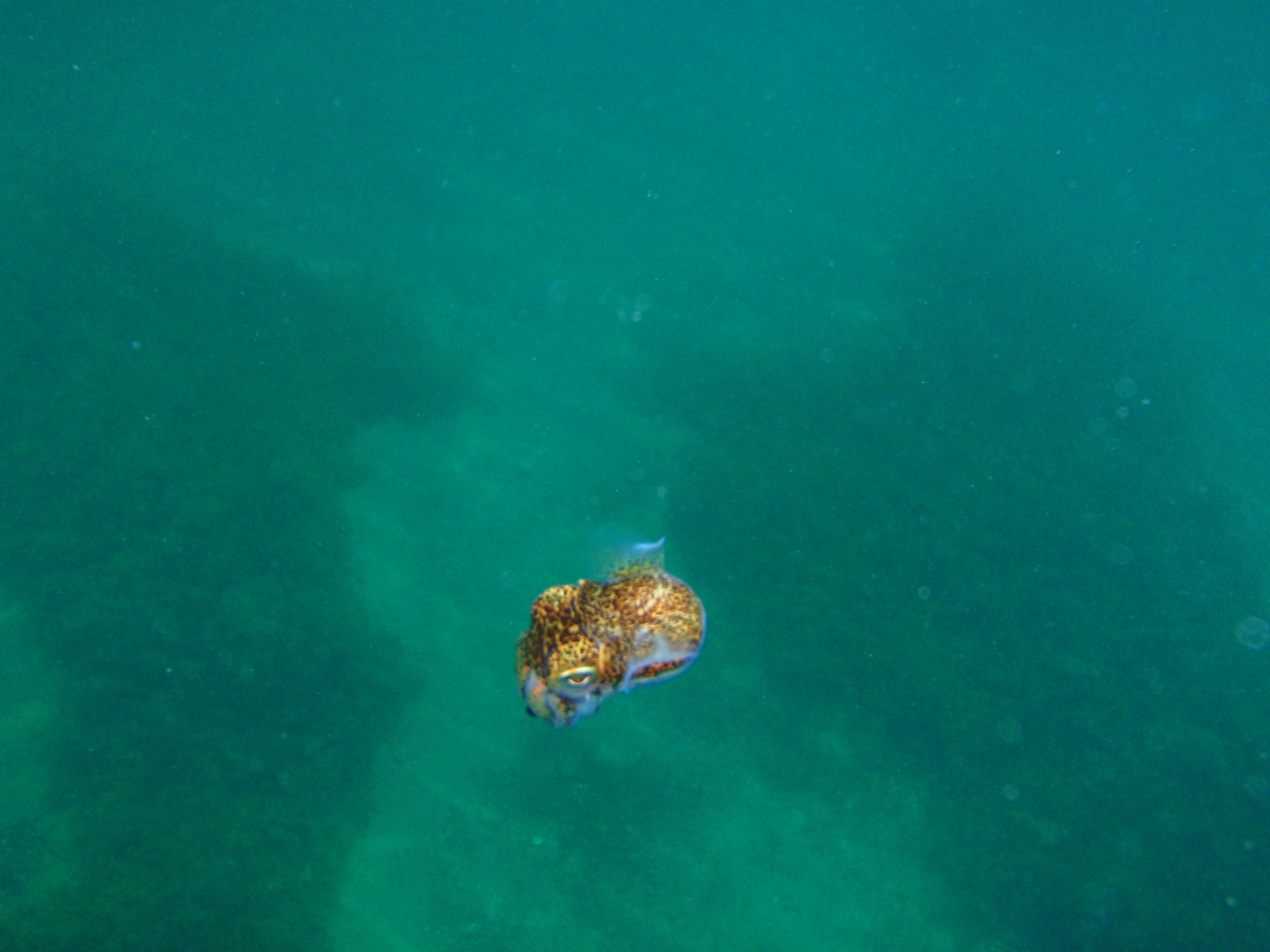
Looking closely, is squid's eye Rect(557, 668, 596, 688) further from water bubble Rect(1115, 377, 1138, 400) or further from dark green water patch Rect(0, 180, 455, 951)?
water bubble Rect(1115, 377, 1138, 400)

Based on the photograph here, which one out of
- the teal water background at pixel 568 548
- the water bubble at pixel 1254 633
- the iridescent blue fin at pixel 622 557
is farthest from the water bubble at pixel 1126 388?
the iridescent blue fin at pixel 622 557

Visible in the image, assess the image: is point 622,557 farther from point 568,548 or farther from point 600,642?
point 568,548

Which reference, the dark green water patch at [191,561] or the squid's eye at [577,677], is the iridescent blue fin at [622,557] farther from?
the dark green water patch at [191,561]

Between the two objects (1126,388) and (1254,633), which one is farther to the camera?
(1126,388)

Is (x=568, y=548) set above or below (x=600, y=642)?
below

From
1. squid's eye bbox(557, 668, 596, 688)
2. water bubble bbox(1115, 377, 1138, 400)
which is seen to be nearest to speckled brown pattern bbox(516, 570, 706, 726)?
squid's eye bbox(557, 668, 596, 688)

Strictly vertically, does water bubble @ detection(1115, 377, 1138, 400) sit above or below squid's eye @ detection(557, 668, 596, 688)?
below

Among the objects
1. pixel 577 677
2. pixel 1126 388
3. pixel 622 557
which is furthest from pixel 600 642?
pixel 1126 388
